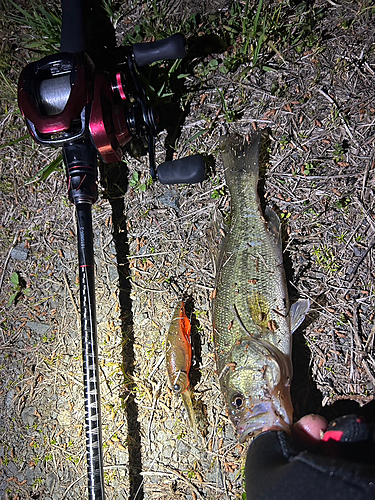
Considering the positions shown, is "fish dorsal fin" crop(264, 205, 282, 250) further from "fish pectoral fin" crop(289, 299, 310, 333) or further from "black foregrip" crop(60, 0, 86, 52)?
"black foregrip" crop(60, 0, 86, 52)

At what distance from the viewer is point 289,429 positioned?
241cm

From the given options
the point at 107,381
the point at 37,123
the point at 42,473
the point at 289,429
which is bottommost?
the point at 42,473

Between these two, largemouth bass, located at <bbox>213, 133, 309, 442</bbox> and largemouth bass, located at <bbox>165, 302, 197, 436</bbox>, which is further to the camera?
largemouth bass, located at <bbox>165, 302, 197, 436</bbox>

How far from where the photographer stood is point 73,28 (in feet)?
8.89

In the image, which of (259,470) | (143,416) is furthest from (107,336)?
(259,470)

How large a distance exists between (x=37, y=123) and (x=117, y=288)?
1.33m

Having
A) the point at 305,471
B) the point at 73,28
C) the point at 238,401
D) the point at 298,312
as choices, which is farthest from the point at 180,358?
the point at 73,28

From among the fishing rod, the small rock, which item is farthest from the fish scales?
the small rock

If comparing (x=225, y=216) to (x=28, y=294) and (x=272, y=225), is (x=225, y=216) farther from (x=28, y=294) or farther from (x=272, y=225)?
(x=28, y=294)

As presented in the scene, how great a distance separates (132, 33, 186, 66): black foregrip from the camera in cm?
271

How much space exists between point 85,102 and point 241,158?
1.12 m

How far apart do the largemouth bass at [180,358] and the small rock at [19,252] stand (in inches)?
55.2

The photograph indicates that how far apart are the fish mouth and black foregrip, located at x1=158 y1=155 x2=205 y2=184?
5.18 feet

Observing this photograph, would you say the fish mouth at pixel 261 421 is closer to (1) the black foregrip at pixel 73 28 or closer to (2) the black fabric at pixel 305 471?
(2) the black fabric at pixel 305 471
